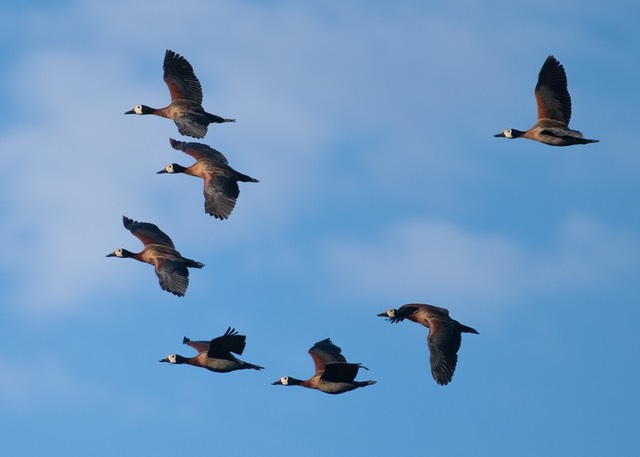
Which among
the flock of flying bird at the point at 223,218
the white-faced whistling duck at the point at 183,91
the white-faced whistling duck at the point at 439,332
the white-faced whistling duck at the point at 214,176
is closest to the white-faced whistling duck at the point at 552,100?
the flock of flying bird at the point at 223,218

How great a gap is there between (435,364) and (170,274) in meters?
9.66

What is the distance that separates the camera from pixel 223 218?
50250mm

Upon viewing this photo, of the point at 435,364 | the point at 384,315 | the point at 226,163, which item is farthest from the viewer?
the point at 226,163

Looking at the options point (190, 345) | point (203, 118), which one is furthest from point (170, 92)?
point (190, 345)

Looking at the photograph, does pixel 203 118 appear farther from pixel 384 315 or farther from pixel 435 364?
pixel 435 364

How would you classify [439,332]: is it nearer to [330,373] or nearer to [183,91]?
[330,373]

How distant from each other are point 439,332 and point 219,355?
7.29m

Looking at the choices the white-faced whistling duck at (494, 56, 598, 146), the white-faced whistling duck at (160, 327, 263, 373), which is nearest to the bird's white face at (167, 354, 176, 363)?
the white-faced whistling duck at (160, 327, 263, 373)

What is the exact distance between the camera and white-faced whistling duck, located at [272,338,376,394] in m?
46.8

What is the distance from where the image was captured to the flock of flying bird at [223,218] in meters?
46.8

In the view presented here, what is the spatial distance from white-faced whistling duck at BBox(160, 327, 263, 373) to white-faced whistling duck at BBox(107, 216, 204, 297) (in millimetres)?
2267

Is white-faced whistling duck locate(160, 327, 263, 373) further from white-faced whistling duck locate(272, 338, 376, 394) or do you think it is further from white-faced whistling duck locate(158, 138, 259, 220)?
white-faced whistling duck locate(158, 138, 259, 220)

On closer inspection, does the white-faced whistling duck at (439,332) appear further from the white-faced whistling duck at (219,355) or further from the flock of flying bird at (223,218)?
the white-faced whistling duck at (219,355)

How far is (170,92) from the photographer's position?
53375 millimetres
